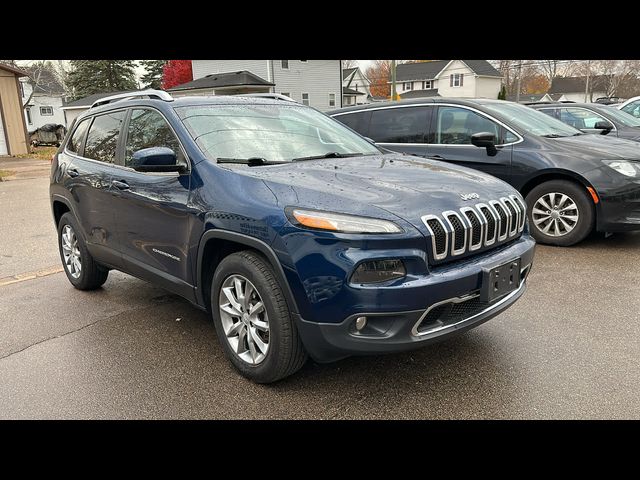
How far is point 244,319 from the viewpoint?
3125 mm

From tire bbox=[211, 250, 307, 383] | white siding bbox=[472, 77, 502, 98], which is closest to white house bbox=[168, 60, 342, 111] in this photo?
white siding bbox=[472, 77, 502, 98]

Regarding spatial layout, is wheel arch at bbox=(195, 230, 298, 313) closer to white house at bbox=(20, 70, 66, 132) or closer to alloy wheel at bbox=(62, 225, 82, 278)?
alloy wheel at bbox=(62, 225, 82, 278)

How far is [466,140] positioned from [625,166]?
1789mm

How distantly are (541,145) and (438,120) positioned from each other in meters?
1.32

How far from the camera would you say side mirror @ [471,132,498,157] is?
5.93 m

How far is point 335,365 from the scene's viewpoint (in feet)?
11.1

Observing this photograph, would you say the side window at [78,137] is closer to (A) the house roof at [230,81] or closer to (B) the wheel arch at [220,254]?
(B) the wheel arch at [220,254]

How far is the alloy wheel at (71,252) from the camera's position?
5.07 m

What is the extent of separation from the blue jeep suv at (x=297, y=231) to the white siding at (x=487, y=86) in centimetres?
5196

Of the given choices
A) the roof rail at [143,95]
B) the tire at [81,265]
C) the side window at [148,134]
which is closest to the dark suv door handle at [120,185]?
the side window at [148,134]

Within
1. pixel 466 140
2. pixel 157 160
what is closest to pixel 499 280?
pixel 157 160

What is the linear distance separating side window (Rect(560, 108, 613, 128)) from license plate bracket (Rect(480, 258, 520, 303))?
8.30m

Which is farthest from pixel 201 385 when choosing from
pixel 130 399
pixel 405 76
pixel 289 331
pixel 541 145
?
pixel 405 76
